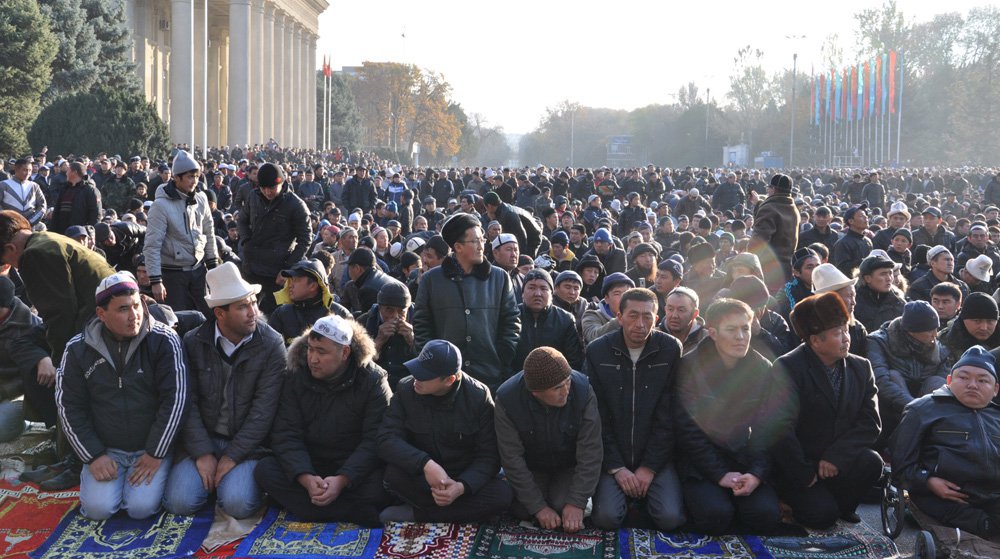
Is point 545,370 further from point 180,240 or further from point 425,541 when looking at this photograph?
point 180,240

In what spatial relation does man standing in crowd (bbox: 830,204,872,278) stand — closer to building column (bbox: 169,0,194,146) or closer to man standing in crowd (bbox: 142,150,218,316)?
man standing in crowd (bbox: 142,150,218,316)

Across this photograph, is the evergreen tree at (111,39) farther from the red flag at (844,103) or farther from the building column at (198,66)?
the red flag at (844,103)

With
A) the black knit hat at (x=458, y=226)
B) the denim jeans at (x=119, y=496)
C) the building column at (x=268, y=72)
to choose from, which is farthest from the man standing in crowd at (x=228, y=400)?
the building column at (x=268, y=72)

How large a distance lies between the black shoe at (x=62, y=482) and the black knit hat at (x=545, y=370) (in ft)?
11.2

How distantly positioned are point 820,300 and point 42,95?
118 feet

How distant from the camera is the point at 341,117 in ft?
301

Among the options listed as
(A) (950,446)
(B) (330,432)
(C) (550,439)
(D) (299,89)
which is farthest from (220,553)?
(D) (299,89)

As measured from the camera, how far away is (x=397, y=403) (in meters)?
7.19

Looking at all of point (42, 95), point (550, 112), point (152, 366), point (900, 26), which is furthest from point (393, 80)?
point (152, 366)

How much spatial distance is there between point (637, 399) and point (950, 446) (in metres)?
2.00

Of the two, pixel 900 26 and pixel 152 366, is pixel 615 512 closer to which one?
pixel 152 366

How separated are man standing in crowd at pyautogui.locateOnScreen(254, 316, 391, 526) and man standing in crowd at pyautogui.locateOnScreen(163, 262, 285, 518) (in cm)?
14

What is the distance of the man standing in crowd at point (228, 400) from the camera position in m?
7.25

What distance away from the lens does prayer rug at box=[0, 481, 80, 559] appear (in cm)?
686
